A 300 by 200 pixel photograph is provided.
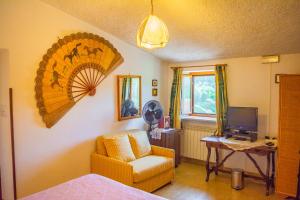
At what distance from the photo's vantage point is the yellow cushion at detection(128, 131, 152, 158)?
12.6ft

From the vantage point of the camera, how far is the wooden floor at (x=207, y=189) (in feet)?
11.2

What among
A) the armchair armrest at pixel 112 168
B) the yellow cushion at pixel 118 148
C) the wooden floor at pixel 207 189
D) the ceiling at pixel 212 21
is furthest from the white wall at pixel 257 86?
the armchair armrest at pixel 112 168

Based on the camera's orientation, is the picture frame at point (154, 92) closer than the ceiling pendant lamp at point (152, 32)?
No

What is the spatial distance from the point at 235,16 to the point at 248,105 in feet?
5.77

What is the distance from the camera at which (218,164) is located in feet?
13.7

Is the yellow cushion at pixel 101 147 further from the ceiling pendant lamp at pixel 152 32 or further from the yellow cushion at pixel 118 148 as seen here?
the ceiling pendant lamp at pixel 152 32

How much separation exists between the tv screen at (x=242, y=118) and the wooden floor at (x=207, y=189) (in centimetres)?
90

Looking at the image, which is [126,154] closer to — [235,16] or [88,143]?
[88,143]

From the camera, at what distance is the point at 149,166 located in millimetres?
3408

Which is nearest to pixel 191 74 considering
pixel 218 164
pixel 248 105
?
pixel 248 105

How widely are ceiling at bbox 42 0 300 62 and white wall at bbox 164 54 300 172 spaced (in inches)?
7.8

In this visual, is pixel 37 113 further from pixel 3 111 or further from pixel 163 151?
pixel 163 151

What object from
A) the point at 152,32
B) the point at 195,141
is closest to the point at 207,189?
the point at 195,141

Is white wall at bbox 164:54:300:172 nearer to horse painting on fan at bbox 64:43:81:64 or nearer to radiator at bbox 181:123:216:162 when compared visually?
radiator at bbox 181:123:216:162
